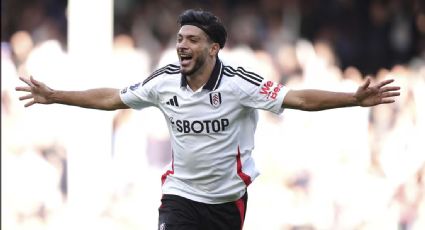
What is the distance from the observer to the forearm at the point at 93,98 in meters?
6.90

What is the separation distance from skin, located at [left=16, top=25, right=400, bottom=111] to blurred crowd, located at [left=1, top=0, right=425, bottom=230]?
13.8 feet

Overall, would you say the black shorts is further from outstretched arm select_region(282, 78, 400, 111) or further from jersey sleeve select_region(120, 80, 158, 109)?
outstretched arm select_region(282, 78, 400, 111)

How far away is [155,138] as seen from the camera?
36.7 ft

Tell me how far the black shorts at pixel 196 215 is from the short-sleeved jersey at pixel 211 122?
1.6 inches

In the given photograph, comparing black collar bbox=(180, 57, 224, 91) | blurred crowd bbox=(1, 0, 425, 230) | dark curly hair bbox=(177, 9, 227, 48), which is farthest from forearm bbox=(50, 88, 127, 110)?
blurred crowd bbox=(1, 0, 425, 230)

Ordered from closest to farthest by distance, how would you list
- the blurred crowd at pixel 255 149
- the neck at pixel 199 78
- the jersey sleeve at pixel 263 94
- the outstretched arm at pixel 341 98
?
the outstretched arm at pixel 341 98 → the jersey sleeve at pixel 263 94 → the neck at pixel 199 78 → the blurred crowd at pixel 255 149

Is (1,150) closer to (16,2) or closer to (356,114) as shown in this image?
(16,2)

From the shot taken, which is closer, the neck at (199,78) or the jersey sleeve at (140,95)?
the neck at (199,78)

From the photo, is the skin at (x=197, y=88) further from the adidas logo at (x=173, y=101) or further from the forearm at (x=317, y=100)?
the adidas logo at (x=173, y=101)

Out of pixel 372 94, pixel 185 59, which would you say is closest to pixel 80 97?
pixel 185 59

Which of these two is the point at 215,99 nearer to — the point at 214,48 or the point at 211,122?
the point at 211,122

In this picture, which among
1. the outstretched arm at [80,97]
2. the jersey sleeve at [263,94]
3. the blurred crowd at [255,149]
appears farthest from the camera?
the blurred crowd at [255,149]

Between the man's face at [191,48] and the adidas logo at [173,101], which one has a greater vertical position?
the man's face at [191,48]

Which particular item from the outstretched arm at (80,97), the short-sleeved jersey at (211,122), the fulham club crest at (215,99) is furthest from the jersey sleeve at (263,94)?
the outstretched arm at (80,97)
